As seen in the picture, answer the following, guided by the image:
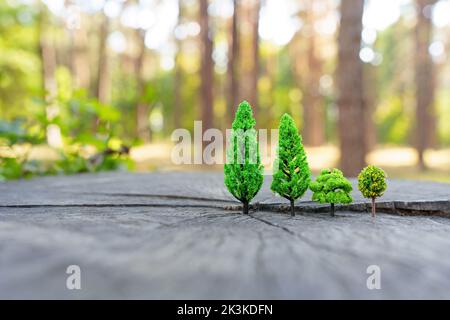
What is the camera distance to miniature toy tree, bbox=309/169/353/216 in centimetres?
193

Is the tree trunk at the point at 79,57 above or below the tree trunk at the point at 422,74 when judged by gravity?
above

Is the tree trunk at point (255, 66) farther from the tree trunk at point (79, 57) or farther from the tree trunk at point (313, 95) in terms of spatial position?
the tree trunk at point (79, 57)

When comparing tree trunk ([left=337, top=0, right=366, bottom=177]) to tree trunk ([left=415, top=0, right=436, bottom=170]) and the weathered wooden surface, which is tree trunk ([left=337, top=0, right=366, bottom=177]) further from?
tree trunk ([left=415, top=0, right=436, bottom=170])

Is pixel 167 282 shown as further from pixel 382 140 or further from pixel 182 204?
pixel 382 140

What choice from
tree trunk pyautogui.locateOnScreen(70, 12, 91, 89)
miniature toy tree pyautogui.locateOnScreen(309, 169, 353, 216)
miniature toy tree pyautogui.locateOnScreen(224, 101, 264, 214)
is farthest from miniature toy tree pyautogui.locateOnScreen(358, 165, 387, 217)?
tree trunk pyautogui.locateOnScreen(70, 12, 91, 89)

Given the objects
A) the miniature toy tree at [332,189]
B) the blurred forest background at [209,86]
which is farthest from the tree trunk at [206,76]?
the miniature toy tree at [332,189]

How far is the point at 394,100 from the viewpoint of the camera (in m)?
33.0

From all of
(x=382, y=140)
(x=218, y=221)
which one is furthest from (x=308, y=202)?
(x=382, y=140)

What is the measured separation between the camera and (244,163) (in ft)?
6.57

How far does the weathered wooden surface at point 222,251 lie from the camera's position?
109 cm

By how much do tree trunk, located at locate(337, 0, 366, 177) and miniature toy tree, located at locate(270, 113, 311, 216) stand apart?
485cm

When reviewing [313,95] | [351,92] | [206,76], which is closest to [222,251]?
[351,92]

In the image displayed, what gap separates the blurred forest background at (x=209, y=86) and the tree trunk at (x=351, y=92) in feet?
0.06
